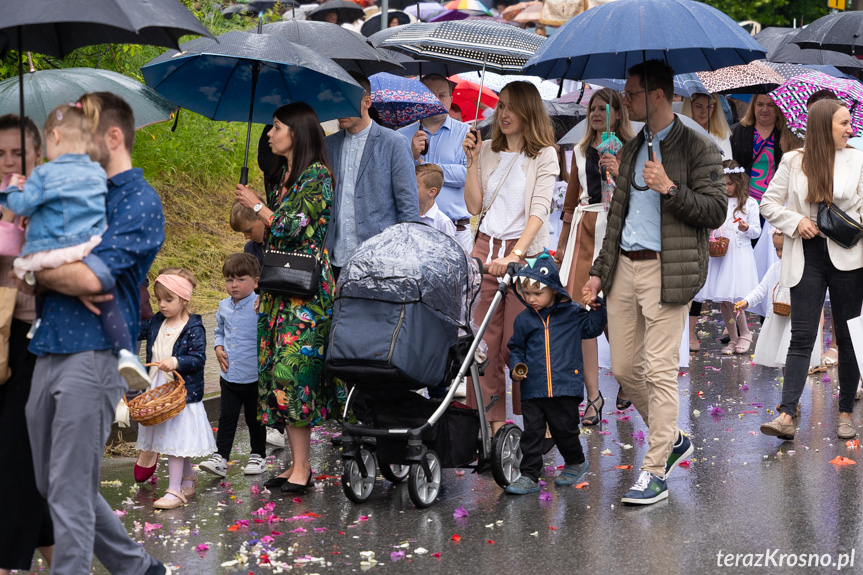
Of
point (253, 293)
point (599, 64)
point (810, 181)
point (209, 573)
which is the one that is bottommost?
point (209, 573)

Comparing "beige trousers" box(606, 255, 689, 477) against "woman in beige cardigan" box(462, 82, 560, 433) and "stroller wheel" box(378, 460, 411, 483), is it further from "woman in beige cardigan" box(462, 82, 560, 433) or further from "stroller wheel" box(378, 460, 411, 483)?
"stroller wheel" box(378, 460, 411, 483)

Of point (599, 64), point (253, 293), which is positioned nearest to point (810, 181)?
point (599, 64)

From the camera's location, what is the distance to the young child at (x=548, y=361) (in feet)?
21.6

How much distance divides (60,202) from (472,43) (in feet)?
13.8

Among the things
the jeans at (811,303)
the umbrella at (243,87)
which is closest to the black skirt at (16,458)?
the umbrella at (243,87)

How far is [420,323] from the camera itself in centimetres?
607

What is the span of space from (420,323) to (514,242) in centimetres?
144

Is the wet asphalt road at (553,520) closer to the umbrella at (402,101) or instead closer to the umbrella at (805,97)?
the umbrella at (805,97)

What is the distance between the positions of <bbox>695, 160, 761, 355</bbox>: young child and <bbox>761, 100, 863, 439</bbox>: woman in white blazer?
300cm

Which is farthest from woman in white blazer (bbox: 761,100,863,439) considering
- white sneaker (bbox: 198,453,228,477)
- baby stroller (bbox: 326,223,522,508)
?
white sneaker (bbox: 198,453,228,477)

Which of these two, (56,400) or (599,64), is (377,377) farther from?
(599,64)

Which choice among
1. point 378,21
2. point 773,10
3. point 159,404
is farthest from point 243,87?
point 773,10

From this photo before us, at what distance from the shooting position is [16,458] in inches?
180

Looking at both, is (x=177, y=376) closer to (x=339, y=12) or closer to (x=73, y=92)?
(x=73, y=92)
